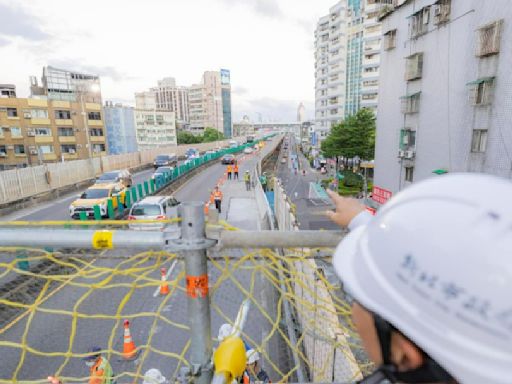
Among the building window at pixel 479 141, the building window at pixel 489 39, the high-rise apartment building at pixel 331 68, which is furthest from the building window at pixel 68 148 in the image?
the building window at pixel 489 39

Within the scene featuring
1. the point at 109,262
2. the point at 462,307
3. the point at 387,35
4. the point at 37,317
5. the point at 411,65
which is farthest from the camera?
the point at 387,35

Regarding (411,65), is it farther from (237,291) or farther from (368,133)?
(237,291)

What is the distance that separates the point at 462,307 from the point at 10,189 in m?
22.1

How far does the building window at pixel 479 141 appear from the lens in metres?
15.7

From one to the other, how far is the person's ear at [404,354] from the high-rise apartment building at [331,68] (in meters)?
64.3

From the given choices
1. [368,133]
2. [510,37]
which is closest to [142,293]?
[510,37]

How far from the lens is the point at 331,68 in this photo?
63.4 metres

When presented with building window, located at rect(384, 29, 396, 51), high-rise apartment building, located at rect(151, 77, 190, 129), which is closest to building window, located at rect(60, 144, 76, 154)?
building window, located at rect(384, 29, 396, 51)

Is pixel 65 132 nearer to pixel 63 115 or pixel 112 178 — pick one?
pixel 63 115

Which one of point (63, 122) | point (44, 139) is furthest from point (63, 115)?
point (44, 139)

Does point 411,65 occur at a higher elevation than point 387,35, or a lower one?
lower

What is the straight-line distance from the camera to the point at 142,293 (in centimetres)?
902

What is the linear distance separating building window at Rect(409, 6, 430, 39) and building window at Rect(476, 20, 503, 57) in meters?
5.20

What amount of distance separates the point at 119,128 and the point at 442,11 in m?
65.6
